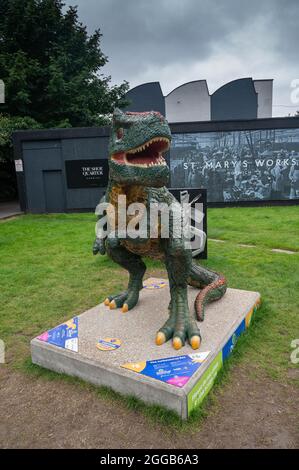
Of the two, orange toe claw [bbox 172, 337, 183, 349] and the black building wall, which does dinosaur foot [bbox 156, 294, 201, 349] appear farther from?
the black building wall

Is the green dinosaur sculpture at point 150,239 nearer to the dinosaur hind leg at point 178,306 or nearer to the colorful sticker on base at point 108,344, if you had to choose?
the dinosaur hind leg at point 178,306

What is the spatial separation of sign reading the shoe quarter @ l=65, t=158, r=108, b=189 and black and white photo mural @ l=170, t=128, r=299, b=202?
2.81m

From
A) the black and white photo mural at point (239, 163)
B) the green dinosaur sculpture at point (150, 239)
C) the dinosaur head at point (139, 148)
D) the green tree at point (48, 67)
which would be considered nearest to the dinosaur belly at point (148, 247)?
the green dinosaur sculpture at point (150, 239)

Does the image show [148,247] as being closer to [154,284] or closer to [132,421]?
[132,421]

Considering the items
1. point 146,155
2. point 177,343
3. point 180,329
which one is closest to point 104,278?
point 180,329

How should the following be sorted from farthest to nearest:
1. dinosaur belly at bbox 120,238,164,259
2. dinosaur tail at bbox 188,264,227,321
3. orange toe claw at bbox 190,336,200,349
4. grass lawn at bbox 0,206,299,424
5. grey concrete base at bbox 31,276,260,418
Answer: dinosaur tail at bbox 188,264,227,321, grass lawn at bbox 0,206,299,424, dinosaur belly at bbox 120,238,164,259, orange toe claw at bbox 190,336,200,349, grey concrete base at bbox 31,276,260,418

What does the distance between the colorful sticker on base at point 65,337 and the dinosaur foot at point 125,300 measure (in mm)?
505

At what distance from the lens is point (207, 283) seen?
13.5 feet

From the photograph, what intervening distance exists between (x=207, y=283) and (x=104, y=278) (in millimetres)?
2461

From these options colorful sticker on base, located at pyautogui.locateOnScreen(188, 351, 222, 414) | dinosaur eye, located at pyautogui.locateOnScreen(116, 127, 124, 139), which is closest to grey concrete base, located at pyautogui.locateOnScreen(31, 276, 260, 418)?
colorful sticker on base, located at pyautogui.locateOnScreen(188, 351, 222, 414)

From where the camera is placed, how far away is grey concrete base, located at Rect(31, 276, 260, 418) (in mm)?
2594

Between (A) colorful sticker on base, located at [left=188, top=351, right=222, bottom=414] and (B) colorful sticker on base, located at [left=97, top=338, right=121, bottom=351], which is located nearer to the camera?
(A) colorful sticker on base, located at [left=188, top=351, right=222, bottom=414]

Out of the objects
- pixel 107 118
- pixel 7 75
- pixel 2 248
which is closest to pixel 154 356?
pixel 2 248

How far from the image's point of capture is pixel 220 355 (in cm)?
306
